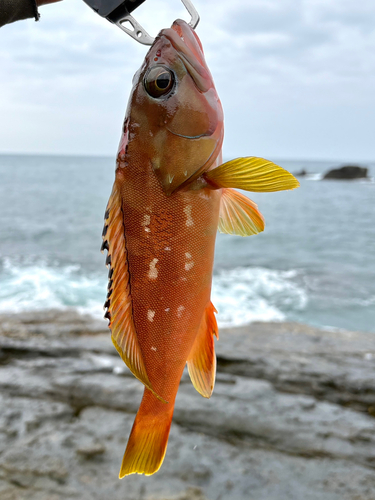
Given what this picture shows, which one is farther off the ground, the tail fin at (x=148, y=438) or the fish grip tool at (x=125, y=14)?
the fish grip tool at (x=125, y=14)

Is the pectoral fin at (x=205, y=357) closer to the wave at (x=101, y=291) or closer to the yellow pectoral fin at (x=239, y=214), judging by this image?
the yellow pectoral fin at (x=239, y=214)

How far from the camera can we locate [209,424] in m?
4.17

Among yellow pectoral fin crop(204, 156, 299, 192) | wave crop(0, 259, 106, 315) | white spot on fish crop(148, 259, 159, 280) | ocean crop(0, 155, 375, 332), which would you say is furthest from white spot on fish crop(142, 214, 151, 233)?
wave crop(0, 259, 106, 315)

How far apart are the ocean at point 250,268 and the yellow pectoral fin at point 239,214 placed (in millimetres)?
5384

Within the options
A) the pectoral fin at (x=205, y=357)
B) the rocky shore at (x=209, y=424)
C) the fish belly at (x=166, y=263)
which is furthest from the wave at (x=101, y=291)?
the fish belly at (x=166, y=263)

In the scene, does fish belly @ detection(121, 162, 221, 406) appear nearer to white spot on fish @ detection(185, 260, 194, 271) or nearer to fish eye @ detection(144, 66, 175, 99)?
white spot on fish @ detection(185, 260, 194, 271)

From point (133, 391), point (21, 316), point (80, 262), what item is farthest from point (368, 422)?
point (80, 262)

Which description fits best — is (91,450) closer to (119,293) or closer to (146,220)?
(119,293)

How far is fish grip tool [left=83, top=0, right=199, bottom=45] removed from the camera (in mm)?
1482

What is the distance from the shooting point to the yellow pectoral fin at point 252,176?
50.6 inches

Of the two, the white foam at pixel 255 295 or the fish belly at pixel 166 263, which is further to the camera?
the white foam at pixel 255 295

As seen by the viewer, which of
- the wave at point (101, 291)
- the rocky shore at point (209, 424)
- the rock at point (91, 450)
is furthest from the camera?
the wave at point (101, 291)

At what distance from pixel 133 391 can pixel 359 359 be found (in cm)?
280

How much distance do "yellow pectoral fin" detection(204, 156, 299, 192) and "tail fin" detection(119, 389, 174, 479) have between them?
0.80 metres
